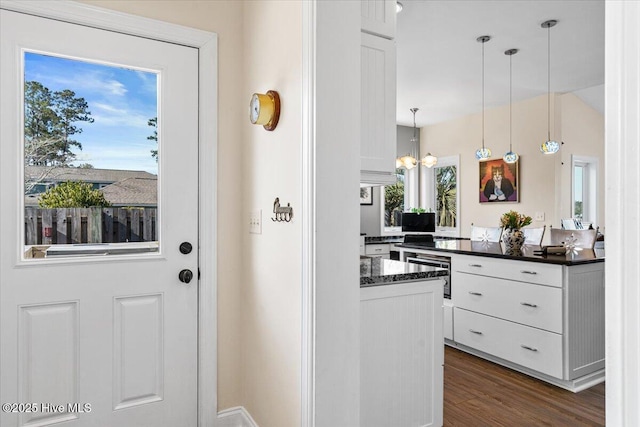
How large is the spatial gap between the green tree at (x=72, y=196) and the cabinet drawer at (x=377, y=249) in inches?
165

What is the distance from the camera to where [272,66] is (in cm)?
188

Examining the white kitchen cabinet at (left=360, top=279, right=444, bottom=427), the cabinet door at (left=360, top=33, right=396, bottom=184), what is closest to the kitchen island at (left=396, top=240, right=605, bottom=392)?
the white kitchen cabinet at (left=360, top=279, right=444, bottom=427)

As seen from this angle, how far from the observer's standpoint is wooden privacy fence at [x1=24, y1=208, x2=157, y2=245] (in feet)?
5.95

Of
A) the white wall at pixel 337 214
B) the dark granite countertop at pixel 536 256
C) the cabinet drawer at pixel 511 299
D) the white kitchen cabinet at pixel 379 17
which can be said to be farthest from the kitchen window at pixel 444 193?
the white wall at pixel 337 214

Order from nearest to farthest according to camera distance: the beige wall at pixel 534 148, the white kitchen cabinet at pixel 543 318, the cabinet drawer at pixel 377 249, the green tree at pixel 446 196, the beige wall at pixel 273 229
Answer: the beige wall at pixel 273 229
the white kitchen cabinet at pixel 543 318
the beige wall at pixel 534 148
the cabinet drawer at pixel 377 249
the green tree at pixel 446 196

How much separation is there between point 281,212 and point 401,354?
0.88 meters

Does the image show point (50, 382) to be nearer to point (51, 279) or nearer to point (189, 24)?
point (51, 279)

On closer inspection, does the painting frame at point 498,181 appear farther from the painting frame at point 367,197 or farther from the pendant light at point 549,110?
the painting frame at point 367,197

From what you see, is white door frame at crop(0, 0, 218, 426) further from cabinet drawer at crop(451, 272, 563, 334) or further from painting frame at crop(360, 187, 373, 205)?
painting frame at crop(360, 187, 373, 205)

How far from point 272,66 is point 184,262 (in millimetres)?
1040

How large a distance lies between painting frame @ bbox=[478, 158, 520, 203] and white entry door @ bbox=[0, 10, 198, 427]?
15.5 feet

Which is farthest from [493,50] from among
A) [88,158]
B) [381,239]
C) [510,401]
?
[88,158]

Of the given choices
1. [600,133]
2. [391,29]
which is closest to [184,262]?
Answer: [391,29]

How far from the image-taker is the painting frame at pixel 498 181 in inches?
219
